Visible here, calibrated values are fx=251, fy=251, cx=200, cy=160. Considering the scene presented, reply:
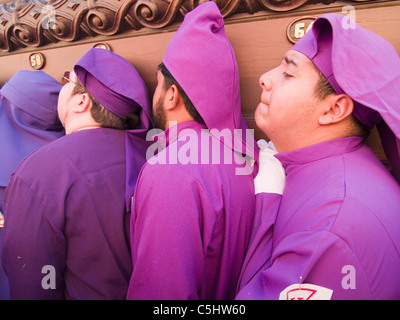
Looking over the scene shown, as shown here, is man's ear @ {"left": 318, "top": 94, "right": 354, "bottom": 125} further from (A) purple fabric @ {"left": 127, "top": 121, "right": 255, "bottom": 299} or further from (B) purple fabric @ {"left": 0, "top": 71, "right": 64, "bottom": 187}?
(B) purple fabric @ {"left": 0, "top": 71, "right": 64, "bottom": 187}

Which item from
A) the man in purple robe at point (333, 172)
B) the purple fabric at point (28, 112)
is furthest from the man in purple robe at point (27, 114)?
the man in purple robe at point (333, 172)

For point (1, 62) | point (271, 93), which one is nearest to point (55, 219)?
point (271, 93)

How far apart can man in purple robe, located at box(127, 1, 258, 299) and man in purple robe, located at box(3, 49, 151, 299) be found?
15cm

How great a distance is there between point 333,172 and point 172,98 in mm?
654

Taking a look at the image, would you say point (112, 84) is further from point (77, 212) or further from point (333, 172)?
point (333, 172)

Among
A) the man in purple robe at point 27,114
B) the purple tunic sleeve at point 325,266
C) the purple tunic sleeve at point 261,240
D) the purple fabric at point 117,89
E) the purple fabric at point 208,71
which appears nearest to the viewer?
the purple tunic sleeve at point 325,266

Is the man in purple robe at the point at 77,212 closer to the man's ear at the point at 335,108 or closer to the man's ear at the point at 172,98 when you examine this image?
the man's ear at the point at 172,98

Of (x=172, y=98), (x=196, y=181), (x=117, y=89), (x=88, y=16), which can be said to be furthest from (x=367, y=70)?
(x=88, y=16)

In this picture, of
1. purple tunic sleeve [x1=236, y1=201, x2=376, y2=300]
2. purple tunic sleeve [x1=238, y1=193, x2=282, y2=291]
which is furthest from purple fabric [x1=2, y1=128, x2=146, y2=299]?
purple tunic sleeve [x1=236, y1=201, x2=376, y2=300]

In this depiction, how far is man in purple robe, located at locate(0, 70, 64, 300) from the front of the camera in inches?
48.8

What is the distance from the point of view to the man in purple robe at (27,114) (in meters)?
1.24

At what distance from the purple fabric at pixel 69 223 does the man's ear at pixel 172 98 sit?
0.31m

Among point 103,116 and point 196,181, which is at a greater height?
point 103,116

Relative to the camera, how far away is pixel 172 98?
103cm
